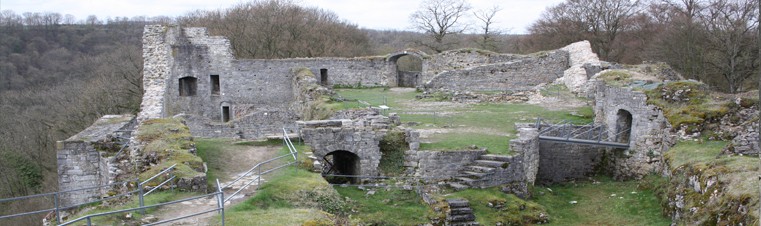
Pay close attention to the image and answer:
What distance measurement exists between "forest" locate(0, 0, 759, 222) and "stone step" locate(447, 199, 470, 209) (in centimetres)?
1939

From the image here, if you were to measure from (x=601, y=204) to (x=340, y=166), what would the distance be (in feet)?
22.2

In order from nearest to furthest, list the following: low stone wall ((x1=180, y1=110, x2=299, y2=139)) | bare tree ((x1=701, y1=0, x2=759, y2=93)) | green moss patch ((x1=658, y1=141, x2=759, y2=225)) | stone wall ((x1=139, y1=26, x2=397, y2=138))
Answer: green moss patch ((x1=658, y1=141, x2=759, y2=225)), low stone wall ((x1=180, y1=110, x2=299, y2=139)), stone wall ((x1=139, y1=26, x2=397, y2=138)), bare tree ((x1=701, y1=0, x2=759, y2=93))

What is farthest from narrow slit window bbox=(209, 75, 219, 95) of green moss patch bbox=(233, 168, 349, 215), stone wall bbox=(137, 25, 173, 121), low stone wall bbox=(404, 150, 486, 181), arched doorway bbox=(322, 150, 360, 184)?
green moss patch bbox=(233, 168, 349, 215)

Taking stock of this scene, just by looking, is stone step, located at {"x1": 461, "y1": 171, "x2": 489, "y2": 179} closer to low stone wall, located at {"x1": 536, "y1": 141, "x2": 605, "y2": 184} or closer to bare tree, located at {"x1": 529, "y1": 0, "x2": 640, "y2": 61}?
low stone wall, located at {"x1": 536, "y1": 141, "x2": 605, "y2": 184}

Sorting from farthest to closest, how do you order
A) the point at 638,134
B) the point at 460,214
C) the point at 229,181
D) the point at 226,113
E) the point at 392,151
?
the point at 226,113
the point at 638,134
the point at 392,151
the point at 460,214
the point at 229,181

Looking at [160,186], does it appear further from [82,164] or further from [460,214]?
[460,214]

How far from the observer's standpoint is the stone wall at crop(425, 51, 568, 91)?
29.8m

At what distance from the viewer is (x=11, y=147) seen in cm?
3519

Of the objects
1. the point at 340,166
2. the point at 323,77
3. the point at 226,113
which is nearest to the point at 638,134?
the point at 340,166

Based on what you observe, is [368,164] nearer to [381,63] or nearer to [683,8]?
[381,63]

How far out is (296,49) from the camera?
40.3 meters

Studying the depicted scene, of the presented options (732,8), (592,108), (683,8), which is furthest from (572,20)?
(592,108)

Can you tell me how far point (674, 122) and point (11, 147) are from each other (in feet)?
108

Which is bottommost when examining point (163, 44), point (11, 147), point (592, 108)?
point (11, 147)
